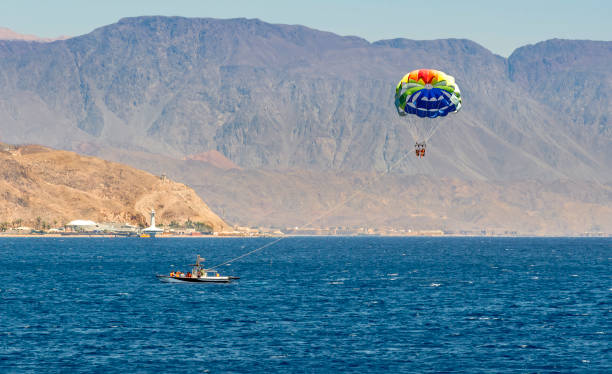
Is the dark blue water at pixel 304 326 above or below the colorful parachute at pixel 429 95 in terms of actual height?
below

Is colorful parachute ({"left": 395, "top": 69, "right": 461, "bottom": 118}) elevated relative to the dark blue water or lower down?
elevated

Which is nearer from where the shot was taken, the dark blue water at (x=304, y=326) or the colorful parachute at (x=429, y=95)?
the dark blue water at (x=304, y=326)

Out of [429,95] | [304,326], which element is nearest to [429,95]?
[429,95]

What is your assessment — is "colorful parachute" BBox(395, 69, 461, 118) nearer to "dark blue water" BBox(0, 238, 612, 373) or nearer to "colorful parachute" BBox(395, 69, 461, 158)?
"colorful parachute" BBox(395, 69, 461, 158)

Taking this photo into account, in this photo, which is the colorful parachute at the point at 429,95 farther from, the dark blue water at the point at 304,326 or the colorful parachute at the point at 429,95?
the dark blue water at the point at 304,326

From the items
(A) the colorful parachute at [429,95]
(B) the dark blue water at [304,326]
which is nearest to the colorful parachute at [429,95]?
(A) the colorful parachute at [429,95]

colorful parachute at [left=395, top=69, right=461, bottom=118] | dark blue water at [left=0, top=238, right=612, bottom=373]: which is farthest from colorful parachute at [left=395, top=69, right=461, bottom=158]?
dark blue water at [left=0, top=238, right=612, bottom=373]

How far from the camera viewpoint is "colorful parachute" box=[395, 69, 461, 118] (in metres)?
125

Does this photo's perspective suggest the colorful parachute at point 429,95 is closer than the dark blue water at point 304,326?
No

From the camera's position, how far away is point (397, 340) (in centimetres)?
9462

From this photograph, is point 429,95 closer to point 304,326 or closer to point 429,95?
point 429,95

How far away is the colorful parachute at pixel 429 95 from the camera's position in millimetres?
125000

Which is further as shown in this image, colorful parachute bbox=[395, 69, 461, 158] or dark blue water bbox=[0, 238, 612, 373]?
colorful parachute bbox=[395, 69, 461, 158]

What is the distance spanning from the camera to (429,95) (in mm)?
125062
